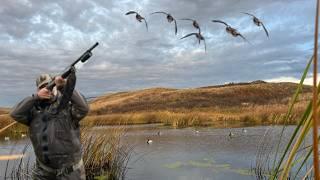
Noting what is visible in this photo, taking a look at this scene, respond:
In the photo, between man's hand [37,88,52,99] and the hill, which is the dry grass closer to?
man's hand [37,88,52,99]

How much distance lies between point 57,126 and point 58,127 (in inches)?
0.6

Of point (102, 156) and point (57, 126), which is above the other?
point (57, 126)

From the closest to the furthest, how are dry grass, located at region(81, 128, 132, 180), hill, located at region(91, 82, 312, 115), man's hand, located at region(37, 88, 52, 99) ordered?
man's hand, located at region(37, 88, 52, 99) → dry grass, located at region(81, 128, 132, 180) → hill, located at region(91, 82, 312, 115)

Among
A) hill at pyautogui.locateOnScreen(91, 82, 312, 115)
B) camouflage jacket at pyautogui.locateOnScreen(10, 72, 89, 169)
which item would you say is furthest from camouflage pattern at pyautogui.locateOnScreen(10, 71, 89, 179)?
hill at pyautogui.locateOnScreen(91, 82, 312, 115)

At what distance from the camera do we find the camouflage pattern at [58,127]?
431 centimetres

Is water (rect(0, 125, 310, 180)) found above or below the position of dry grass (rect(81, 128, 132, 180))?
below

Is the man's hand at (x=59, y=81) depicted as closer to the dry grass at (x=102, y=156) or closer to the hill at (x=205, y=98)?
the dry grass at (x=102, y=156)

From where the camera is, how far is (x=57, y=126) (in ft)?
14.2

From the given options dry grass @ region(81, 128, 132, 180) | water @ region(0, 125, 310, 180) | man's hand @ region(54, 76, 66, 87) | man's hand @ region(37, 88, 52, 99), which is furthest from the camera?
water @ region(0, 125, 310, 180)

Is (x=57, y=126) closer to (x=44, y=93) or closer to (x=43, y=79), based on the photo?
(x=44, y=93)

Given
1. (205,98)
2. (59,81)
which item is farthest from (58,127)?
(205,98)

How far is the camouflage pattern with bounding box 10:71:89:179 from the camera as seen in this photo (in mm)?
4309

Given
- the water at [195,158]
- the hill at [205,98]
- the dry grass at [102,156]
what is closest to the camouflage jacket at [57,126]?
the water at [195,158]

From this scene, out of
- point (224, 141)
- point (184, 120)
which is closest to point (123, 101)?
point (184, 120)
